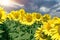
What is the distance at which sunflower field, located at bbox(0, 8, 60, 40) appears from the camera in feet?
11.4

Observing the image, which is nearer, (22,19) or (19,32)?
(19,32)

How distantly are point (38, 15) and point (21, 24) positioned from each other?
407 mm

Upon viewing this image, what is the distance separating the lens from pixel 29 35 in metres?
5.37

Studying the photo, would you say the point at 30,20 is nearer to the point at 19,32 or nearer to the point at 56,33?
the point at 19,32

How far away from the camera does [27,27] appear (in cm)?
608

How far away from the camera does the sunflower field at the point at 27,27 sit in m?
3.48

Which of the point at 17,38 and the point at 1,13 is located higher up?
the point at 1,13

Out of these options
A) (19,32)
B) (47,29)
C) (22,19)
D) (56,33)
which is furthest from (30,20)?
(56,33)

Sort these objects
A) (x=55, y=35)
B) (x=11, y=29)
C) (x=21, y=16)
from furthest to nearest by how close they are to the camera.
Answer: (x=21, y=16)
(x=11, y=29)
(x=55, y=35)

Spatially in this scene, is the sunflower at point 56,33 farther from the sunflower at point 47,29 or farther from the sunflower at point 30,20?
the sunflower at point 30,20

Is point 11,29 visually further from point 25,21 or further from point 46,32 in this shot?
point 46,32

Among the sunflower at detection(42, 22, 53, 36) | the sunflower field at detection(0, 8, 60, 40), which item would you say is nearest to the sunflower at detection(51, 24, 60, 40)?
the sunflower field at detection(0, 8, 60, 40)

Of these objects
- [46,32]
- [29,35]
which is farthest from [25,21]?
[46,32]

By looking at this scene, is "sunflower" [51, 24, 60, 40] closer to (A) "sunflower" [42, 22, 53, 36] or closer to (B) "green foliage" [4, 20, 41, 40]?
(A) "sunflower" [42, 22, 53, 36]
